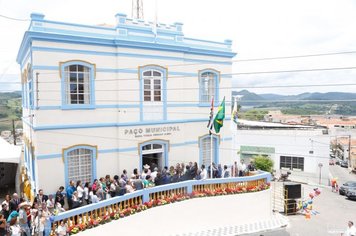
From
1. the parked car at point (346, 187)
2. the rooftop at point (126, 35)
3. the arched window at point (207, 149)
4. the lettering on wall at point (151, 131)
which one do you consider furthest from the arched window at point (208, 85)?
the parked car at point (346, 187)

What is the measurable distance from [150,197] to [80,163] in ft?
10.6

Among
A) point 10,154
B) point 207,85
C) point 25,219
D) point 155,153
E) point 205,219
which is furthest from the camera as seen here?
point 207,85

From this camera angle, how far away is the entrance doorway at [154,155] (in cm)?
1424

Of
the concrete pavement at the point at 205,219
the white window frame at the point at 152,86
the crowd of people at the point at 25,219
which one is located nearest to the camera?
the crowd of people at the point at 25,219

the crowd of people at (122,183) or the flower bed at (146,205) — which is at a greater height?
the crowd of people at (122,183)

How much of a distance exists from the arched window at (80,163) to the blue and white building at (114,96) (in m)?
0.04

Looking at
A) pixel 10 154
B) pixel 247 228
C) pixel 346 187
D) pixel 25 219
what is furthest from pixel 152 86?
pixel 346 187

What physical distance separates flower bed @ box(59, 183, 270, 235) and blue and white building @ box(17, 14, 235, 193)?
254cm

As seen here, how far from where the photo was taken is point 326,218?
17.5m

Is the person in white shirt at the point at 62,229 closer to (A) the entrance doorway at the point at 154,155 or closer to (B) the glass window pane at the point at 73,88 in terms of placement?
(B) the glass window pane at the point at 73,88

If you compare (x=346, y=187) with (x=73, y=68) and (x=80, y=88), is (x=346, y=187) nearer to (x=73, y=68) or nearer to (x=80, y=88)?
(x=80, y=88)

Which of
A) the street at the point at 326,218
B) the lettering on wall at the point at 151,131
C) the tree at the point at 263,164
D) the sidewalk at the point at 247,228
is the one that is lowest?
the street at the point at 326,218

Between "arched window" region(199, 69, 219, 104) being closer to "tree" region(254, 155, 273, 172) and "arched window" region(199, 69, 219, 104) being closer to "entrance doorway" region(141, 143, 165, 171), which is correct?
"entrance doorway" region(141, 143, 165, 171)

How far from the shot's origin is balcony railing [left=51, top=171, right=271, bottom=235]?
972cm
